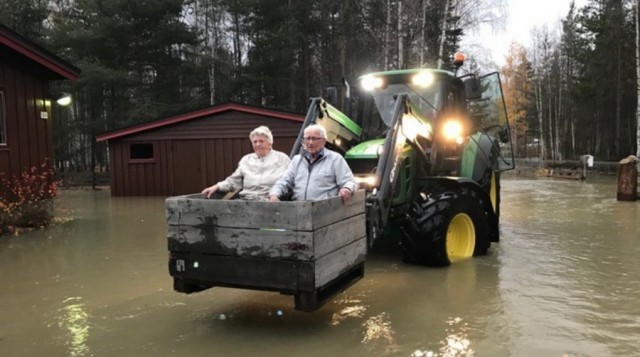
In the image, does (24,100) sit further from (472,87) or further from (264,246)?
(264,246)

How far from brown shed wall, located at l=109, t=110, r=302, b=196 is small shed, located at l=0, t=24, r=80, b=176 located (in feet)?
21.0

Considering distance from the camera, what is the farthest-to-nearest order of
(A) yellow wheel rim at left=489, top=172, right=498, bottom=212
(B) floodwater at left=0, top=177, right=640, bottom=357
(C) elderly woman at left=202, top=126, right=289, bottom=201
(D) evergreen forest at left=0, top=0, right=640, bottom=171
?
(D) evergreen forest at left=0, top=0, right=640, bottom=171
(A) yellow wheel rim at left=489, top=172, right=498, bottom=212
(C) elderly woman at left=202, top=126, right=289, bottom=201
(B) floodwater at left=0, top=177, right=640, bottom=357

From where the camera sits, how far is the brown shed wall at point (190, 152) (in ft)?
57.2

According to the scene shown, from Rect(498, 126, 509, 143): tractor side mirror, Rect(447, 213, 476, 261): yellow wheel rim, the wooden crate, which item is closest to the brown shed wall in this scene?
Rect(498, 126, 509, 143): tractor side mirror

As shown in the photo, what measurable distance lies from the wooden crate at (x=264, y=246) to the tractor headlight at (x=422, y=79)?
3.60m

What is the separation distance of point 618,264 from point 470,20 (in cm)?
1730

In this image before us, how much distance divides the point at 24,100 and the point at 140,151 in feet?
26.8

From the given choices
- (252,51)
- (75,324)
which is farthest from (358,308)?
(252,51)

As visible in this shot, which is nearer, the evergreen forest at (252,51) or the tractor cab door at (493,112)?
the tractor cab door at (493,112)

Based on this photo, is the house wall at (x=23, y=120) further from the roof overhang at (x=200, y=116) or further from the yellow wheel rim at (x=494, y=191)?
the yellow wheel rim at (x=494, y=191)

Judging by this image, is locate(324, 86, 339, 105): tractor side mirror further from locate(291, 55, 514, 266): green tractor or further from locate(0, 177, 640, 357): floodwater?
locate(0, 177, 640, 357): floodwater

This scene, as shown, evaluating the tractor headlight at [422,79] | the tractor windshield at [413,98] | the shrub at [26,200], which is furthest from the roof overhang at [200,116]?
the tractor headlight at [422,79]

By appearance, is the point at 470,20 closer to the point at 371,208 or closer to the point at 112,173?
the point at 112,173

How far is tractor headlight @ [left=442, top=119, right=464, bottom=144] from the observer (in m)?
7.36
